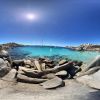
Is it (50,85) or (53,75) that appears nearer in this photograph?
(50,85)

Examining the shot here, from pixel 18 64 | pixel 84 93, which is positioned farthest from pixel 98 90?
pixel 18 64

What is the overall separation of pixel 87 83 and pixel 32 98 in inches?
98.5

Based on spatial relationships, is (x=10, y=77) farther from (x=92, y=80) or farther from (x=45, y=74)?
(x=92, y=80)

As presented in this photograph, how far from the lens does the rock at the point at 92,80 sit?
7611 mm

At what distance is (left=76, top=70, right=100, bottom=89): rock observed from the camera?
7.61m

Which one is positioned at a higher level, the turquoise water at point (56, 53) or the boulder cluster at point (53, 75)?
the boulder cluster at point (53, 75)

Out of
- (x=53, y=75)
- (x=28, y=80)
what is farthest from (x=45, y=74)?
(x=28, y=80)

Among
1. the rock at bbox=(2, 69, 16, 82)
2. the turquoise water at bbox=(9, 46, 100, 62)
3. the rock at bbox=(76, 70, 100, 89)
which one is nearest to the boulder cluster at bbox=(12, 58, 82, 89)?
the rock at bbox=(2, 69, 16, 82)

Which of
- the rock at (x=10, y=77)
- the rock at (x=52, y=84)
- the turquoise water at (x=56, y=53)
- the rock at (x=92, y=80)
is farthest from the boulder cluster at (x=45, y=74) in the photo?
the turquoise water at (x=56, y=53)

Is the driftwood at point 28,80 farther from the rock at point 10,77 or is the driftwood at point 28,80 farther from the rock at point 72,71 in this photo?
the rock at point 72,71

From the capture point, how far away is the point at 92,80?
26.6 feet

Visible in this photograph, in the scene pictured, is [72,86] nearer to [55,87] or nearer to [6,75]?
[55,87]

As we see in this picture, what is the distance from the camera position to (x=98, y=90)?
7148 millimetres

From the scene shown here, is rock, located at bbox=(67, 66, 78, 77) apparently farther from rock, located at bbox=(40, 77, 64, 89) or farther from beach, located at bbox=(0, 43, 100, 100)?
rock, located at bbox=(40, 77, 64, 89)
